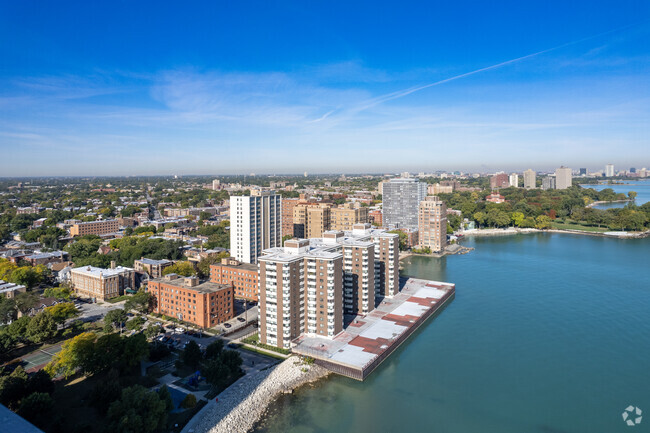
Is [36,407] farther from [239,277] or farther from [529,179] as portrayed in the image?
[529,179]

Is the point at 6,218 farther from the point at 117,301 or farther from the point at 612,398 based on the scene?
the point at 612,398

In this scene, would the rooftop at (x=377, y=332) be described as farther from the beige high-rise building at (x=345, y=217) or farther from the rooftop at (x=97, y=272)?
the beige high-rise building at (x=345, y=217)

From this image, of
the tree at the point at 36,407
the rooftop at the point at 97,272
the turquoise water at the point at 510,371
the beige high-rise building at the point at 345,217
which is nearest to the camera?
the tree at the point at 36,407

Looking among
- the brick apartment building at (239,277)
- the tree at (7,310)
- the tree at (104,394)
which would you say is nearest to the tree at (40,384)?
the tree at (104,394)

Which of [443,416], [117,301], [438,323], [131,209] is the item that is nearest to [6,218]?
[131,209]

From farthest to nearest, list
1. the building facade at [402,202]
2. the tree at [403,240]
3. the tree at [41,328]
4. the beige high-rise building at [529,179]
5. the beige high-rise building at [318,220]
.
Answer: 1. the beige high-rise building at [529,179]
2. the building facade at [402,202]
3. the beige high-rise building at [318,220]
4. the tree at [403,240]
5. the tree at [41,328]

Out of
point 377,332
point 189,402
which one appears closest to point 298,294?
point 377,332
